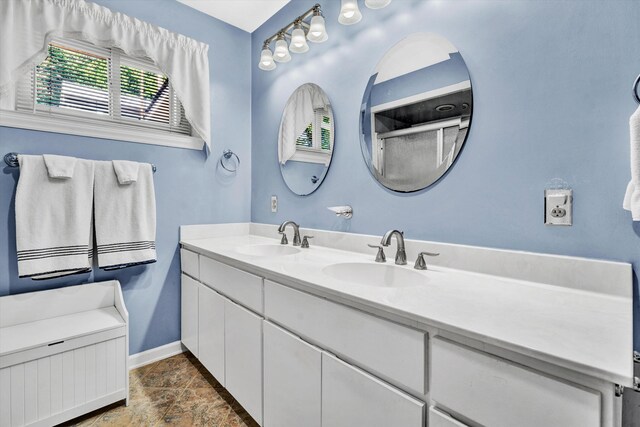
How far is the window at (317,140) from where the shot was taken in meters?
1.83

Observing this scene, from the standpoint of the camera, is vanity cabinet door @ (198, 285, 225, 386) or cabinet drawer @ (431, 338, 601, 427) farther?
vanity cabinet door @ (198, 285, 225, 386)

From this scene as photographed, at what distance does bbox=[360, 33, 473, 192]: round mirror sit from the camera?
1.27 meters

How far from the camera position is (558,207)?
101cm

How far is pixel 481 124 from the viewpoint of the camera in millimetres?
1196

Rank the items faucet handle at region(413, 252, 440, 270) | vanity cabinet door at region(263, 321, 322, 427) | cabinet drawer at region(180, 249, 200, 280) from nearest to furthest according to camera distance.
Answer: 1. vanity cabinet door at region(263, 321, 322, 427)
2. faucet handle at region(413, 252, 440, 270)
3. cabinet drawer at region(180, 249, 200, 280)

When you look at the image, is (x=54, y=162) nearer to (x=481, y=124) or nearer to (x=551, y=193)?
(x=481, y=124)

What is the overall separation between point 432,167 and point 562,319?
0.78 meters

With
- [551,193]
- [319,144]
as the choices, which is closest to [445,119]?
[551,193]

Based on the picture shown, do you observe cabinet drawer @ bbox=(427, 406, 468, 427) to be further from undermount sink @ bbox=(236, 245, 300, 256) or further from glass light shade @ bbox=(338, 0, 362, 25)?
glass light shade @ bbox=(338, 0, 362, 25)

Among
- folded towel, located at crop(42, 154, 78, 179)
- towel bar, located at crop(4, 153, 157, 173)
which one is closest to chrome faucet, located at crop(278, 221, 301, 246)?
folded towel, located at crop(42, 154, 78, 179)

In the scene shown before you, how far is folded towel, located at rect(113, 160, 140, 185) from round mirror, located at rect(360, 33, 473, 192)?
1.43 metres

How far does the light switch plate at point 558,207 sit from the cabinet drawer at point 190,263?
1.85 m

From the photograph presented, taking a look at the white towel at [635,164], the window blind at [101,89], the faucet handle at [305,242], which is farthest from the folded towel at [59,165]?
the white towel at [635,164]

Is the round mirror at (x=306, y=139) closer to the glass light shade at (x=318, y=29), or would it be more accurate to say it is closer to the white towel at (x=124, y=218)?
the glass light shade at (x=318, y=29)
